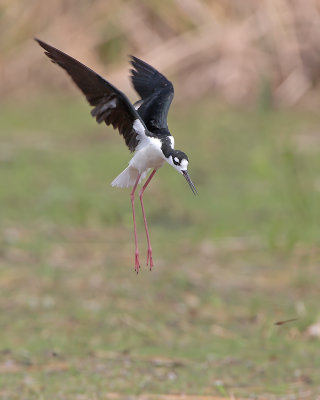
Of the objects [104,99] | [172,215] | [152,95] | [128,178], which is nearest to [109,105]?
[104,99]

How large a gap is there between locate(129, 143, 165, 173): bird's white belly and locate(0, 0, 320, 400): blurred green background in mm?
1214

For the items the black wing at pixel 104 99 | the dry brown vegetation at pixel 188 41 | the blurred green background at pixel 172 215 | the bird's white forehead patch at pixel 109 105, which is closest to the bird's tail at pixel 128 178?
the black wing at pixel 104 99

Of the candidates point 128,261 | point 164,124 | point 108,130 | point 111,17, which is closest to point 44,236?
point 128,261

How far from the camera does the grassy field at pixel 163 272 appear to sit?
4.22 metres

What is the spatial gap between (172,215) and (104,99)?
378cm

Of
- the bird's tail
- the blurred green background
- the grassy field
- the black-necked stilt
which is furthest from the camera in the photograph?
the blurred green background

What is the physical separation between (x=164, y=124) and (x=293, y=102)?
617 cm

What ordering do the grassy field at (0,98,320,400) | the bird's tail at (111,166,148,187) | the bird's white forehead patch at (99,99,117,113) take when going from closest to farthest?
the bird's white forehead patch at (99,99,117,113) < the bird's tail at (111,166,148,187) < the grassy field at (0,98,320,400)

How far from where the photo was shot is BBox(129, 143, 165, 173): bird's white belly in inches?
109

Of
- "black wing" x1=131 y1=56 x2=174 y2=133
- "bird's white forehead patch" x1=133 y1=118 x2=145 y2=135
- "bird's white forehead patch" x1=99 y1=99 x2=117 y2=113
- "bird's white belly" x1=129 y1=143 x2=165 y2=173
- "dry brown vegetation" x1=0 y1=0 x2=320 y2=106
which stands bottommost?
"bird's white belly" x1=129 y1=143 x2=165 y2=173

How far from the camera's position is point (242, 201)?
268 inches

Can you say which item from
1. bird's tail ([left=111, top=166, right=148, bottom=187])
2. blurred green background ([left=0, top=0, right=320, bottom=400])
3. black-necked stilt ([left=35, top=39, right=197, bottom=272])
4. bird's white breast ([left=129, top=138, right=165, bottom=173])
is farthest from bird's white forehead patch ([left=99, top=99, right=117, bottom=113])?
blurred green background ([left=0, top=0, right=320, bottom=400])

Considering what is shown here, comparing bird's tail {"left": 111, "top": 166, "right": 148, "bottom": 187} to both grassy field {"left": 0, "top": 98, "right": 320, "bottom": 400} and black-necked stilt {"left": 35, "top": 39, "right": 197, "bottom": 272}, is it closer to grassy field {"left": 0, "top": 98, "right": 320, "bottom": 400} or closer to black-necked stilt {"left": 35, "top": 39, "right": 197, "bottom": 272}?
black-necked stilt {"left": 35, "top": 39, "right": 197, "bottom": 272}

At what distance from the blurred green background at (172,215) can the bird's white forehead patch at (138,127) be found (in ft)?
4.18
